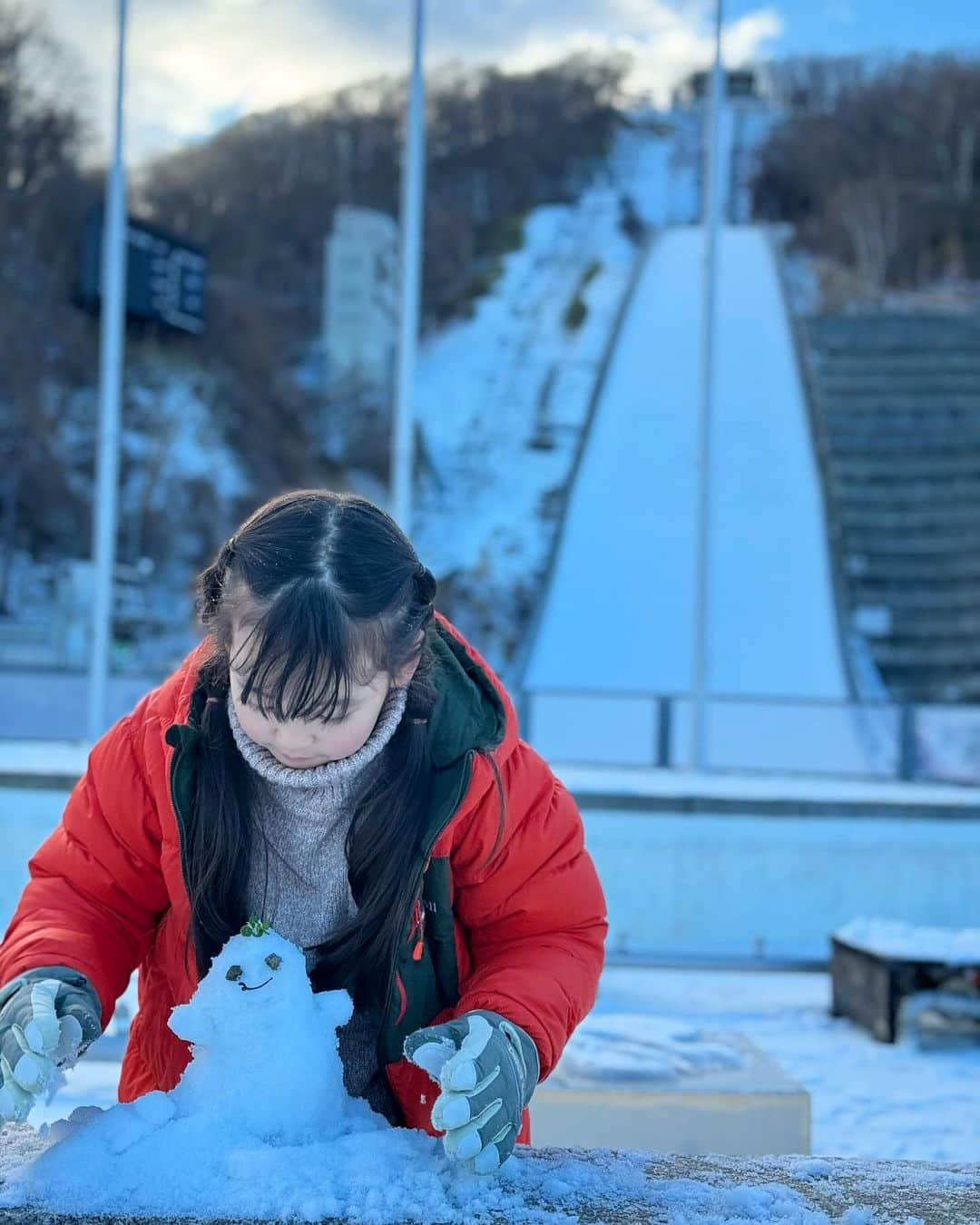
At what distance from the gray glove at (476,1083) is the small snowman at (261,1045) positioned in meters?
0.13

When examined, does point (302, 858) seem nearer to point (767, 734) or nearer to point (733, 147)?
point (767, 734)

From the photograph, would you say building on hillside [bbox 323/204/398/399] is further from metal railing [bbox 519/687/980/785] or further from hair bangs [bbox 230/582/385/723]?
hair bangs [bbox 230/582/385/723]

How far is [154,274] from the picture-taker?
18938 mm

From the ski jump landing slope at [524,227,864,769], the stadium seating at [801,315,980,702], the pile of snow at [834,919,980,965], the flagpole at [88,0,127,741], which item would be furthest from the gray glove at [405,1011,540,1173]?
the stadium seating at [801,315,980,702]

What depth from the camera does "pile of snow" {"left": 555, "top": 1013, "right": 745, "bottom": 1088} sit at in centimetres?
358

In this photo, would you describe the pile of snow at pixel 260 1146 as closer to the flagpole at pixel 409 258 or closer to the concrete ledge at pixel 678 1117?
the concrete ledge at pixel 678 1117

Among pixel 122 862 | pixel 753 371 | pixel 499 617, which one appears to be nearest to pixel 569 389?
pixel 753 371

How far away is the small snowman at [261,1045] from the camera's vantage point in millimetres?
1591

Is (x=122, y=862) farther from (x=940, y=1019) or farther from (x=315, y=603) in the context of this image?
(x=940, y=1019)

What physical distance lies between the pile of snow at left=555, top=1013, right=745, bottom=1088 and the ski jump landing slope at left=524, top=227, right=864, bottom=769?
7994mm

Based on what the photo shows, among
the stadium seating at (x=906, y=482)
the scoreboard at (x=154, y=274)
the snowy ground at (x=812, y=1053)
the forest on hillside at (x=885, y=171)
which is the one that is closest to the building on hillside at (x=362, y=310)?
the scoreboard at (x=154, y=274)

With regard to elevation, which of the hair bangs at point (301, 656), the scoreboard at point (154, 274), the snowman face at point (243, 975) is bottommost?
the snowman face at point (243, 975)

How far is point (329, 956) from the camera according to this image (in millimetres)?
1791

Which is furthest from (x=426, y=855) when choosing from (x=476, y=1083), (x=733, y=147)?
(x=733, y=147)
